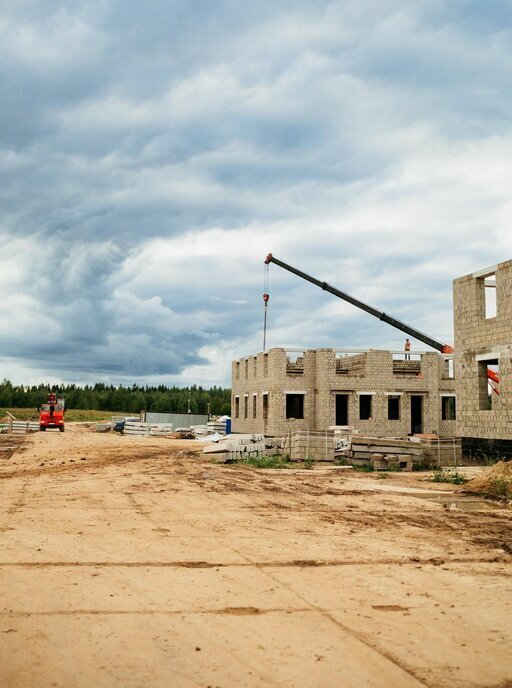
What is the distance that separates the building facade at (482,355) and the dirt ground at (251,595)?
9563mm

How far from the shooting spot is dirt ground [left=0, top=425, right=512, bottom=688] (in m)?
3.79

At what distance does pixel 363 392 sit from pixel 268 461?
1462 centimetres

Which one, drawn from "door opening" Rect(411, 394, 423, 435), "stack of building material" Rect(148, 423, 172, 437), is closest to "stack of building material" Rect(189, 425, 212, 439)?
"stack of building material" Rect(148, 423, 172, 437)

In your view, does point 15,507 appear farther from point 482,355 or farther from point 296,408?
point 296,408

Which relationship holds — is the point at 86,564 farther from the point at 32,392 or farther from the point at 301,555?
the point at 32,392

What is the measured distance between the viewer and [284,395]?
113 feet

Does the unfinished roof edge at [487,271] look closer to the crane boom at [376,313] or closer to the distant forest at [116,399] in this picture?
the crane boom at [376,313]

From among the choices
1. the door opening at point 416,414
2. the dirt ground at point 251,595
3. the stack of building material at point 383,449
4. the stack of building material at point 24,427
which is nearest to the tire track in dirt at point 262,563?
the dirt ground at point 251,595

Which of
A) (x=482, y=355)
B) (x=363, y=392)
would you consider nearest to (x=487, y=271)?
(x=482, y=355)

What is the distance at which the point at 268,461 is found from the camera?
20375 mm

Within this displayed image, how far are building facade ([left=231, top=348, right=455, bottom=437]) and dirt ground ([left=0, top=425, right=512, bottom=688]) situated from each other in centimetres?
2271

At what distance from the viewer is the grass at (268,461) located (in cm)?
1991

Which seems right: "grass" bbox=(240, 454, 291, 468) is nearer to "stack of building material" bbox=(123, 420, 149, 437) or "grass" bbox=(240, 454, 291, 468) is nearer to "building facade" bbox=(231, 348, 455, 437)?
"building facade" bbox=(231, 348, 455, 437)

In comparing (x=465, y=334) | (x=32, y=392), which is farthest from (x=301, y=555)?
(x=32, y=392)
